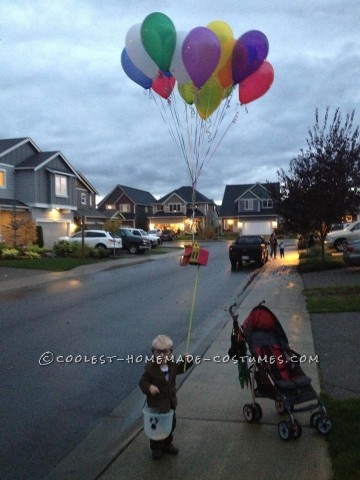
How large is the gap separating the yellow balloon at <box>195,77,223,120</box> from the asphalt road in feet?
12.7

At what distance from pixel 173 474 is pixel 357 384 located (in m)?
2.74

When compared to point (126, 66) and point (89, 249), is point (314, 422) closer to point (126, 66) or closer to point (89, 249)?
point (126, 66)

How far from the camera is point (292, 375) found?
467 centimetres

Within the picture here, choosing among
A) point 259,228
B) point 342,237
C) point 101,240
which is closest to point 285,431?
point 342,237

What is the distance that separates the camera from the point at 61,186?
3803cm

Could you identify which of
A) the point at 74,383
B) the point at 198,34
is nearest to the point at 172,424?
the point at 74,383

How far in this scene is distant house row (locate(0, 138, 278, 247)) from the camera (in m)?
34.1

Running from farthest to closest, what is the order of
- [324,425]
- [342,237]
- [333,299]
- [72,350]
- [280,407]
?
[342,237]
[333,299]
[72,350]
[280,407]
[324,425]

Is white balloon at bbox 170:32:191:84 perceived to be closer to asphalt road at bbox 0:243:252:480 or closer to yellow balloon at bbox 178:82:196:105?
yellow balloon at bbox 178:82:196:105

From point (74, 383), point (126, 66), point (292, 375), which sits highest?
point (126, 66)

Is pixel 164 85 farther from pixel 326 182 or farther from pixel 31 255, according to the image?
pixel 31 255

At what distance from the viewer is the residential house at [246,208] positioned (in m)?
70.9

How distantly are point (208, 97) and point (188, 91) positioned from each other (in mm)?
578

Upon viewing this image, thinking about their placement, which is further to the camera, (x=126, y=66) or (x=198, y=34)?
(x=126, y=66)
